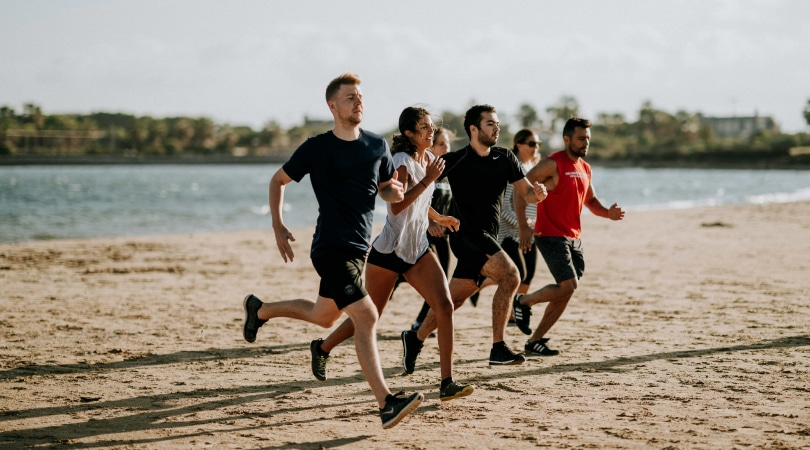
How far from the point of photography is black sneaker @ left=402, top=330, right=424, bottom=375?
21.8ft

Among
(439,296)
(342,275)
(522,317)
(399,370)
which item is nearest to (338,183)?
(342,275)

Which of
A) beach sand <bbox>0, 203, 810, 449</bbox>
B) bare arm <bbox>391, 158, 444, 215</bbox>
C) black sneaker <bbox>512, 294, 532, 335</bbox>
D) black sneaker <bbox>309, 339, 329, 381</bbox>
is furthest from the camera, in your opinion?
black sneaker <bbox>512, 294, 532, 335</bbox>

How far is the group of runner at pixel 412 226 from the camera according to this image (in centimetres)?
512

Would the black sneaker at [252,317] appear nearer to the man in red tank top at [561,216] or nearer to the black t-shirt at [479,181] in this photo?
the black t-shirt at [479,181]

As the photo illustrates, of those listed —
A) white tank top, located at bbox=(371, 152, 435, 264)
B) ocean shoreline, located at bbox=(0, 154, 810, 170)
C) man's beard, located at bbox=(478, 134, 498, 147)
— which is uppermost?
ocean shoreline, located at bbox=(0, 154, 810, 170)

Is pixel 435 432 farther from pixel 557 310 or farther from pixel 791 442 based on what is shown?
pixel 557 310

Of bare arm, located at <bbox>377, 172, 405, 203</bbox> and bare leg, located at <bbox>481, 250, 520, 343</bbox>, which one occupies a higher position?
bare arm, located at <bbox>377, 172, 405, 203</bbox>

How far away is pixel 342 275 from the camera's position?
5086 millimetres

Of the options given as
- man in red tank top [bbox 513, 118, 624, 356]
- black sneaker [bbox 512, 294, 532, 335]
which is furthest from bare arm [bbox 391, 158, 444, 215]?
black sneaker [bbox 512, 294, 532, 335]

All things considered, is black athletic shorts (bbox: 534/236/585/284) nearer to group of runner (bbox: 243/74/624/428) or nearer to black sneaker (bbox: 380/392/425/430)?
group of runner (bbox: 243/74/624/428)

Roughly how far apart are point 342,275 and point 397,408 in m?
0.84

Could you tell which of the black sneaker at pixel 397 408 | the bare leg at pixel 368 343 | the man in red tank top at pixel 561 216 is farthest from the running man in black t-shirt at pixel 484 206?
the black sneaker at pixel 397 408

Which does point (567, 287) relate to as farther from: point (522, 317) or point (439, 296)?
point (439, 296)

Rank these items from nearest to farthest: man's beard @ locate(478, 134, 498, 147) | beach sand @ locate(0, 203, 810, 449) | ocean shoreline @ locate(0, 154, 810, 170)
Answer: beach sand @ locate(0, 203, 810, 449) → man's beard @ locate(478, 134, 498, 147) → ocean shoreline @ locate(0, 154, 810, 170)
